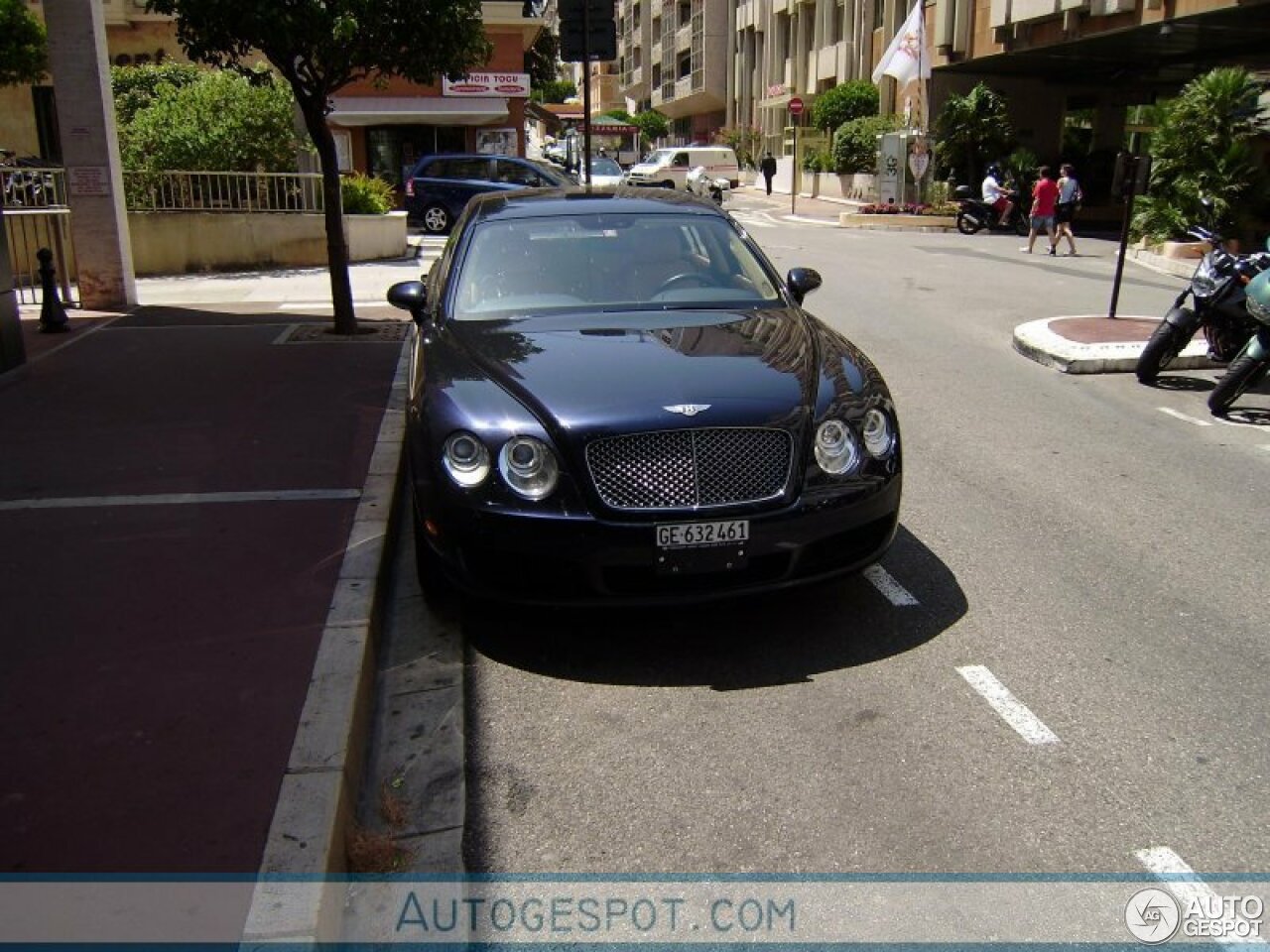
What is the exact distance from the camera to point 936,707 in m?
4.06

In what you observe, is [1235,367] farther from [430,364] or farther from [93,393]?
[93,393]

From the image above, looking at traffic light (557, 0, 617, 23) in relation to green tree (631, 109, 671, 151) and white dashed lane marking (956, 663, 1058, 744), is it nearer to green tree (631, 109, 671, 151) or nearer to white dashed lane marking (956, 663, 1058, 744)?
white dashed lane marking (956, 663, 1058, 744)

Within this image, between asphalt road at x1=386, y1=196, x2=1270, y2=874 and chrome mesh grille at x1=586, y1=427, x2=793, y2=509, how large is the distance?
60 cm

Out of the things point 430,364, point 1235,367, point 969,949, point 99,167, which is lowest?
point 969,949

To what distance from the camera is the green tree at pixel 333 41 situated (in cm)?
977

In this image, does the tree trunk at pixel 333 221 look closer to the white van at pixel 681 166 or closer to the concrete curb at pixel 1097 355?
the concrete curb at pixel 1097 355

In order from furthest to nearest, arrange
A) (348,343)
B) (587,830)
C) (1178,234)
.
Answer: (1178,234) < (348,343) < (587,830)

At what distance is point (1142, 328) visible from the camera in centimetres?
1184

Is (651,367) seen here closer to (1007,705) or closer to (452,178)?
(1007,705)

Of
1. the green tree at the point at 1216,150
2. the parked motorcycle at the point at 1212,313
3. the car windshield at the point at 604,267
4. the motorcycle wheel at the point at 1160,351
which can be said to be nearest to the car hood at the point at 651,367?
the car windshield at the point at 604,267

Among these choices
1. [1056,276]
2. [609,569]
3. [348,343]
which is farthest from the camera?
[1056,276]

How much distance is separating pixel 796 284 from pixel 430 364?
86.4 inches

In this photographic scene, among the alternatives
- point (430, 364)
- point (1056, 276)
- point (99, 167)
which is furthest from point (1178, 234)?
point (430, 364)

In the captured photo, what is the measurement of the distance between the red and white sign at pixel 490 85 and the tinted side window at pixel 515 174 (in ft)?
22.6
